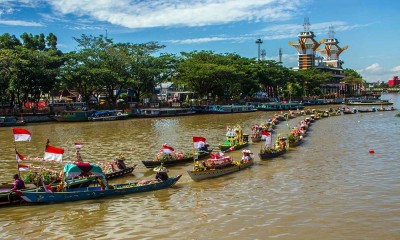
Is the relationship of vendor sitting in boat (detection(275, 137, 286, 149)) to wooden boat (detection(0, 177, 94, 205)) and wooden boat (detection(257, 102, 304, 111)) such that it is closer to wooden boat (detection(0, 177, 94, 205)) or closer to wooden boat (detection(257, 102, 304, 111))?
wooden boat (detection(0, 177, 94, 205))

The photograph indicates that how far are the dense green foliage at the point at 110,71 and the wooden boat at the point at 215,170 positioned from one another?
49259 millimetres

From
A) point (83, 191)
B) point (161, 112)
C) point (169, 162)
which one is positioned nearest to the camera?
point (83, 191)

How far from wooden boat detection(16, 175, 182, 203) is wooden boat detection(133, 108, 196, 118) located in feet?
186

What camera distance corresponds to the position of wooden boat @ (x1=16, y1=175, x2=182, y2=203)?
19.1 meters

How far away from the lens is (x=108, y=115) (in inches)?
2862

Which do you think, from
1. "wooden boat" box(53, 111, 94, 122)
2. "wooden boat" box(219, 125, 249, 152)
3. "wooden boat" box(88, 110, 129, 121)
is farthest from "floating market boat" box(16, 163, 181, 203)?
"wooden boat" box(88, 110, 129, 121)

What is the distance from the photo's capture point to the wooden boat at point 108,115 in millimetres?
70688

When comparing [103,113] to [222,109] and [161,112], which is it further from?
[222,109]

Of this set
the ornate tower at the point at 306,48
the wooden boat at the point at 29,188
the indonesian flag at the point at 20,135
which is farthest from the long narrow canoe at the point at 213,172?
the ornate tower at the point at 306,48

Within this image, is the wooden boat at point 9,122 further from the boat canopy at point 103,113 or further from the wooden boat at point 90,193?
the wooden boat at point 90,193

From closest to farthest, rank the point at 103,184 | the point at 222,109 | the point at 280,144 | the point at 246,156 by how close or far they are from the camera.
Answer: the point at 103,184
the point at 246,156
the point at 280,144
the point at 222,109

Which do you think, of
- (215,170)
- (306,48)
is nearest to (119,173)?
(215,170)

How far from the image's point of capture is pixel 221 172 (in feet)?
84.1

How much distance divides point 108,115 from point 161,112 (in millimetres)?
12618
